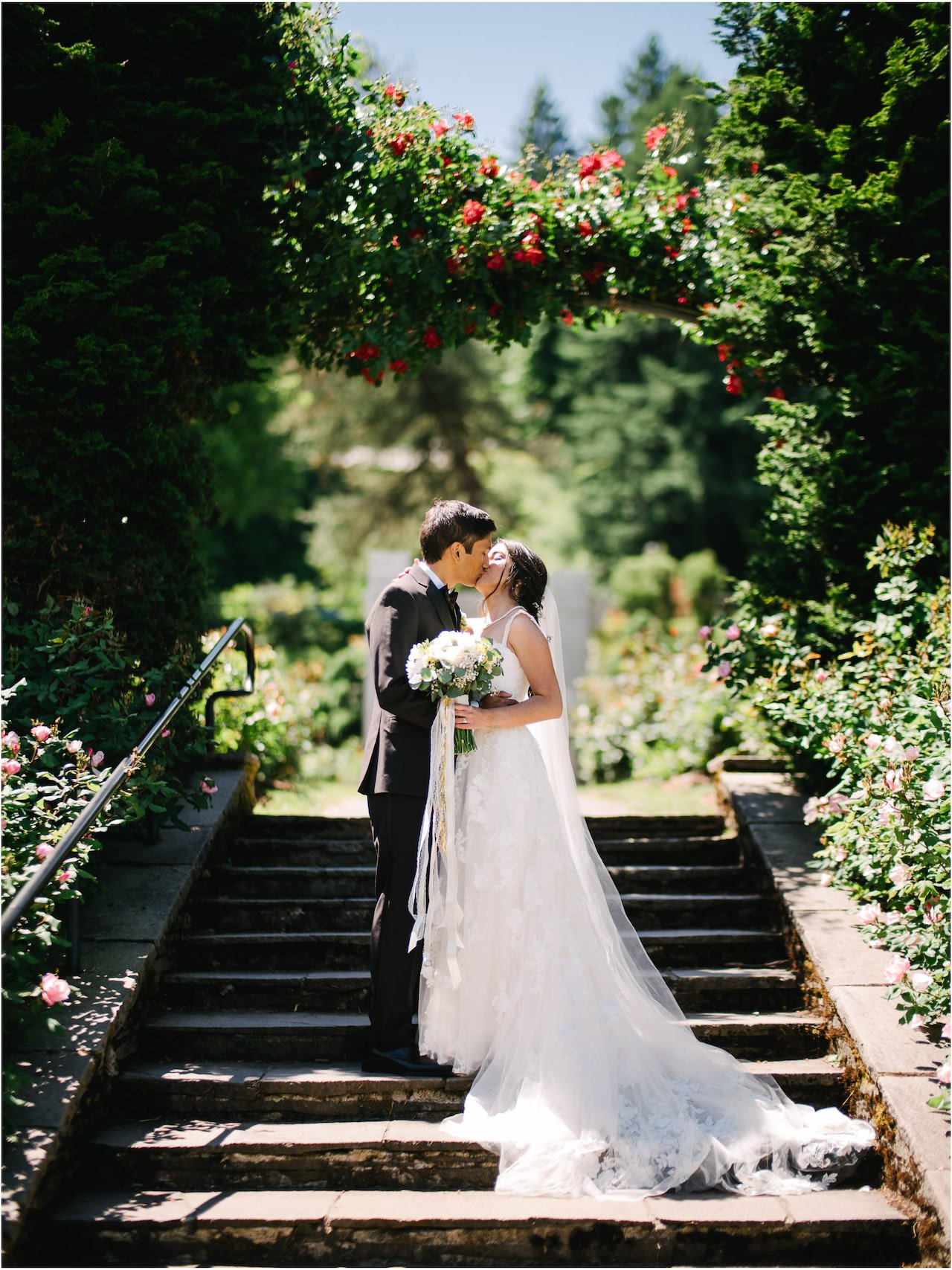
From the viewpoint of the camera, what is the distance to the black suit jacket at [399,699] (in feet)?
13.5

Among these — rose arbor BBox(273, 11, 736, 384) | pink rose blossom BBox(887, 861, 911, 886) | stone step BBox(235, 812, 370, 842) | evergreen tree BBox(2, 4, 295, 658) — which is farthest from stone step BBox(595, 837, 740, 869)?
rose arbor BBox(273, 11, 736, 384)

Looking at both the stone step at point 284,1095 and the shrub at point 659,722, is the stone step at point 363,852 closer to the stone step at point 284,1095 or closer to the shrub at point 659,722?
the shrub at point 659,722

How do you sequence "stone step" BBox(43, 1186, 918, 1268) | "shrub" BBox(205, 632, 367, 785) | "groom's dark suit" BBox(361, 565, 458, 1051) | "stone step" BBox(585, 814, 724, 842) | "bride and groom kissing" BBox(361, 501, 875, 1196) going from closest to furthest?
"stone step" BBox(43, 1186, 918, 1268)
"bride and groom kissing" BBox(361, 501, 875, 1196)
"groom's dark suit" BBox(361, 565, 458, 1051)
"stone step" BBox(585, 814, 724, 842)
"shrub" BBox(205, 632, 367, 785)

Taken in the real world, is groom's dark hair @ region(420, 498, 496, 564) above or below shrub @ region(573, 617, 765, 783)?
above

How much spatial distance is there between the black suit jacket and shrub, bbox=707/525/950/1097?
1932 mm

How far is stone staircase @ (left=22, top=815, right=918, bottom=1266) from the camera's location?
11.4ft

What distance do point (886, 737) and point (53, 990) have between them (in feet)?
11.5

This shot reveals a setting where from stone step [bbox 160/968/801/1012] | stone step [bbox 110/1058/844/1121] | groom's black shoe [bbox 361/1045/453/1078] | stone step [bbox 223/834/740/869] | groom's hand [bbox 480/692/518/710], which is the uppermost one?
groom's hand [bbox 480/692/518/710]

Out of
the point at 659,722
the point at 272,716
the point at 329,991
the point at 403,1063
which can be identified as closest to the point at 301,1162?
the point at 403,1063

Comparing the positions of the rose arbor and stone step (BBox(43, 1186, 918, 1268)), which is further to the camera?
the rose arbor

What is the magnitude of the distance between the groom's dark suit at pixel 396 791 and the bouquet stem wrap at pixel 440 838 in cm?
4

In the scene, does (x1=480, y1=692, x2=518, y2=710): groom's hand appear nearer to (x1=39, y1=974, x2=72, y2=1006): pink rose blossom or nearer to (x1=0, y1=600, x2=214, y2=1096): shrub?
(x1=0, y1=600, x2=214, y2=1096): shrub

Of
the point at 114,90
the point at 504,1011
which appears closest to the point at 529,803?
the point at 504,1011

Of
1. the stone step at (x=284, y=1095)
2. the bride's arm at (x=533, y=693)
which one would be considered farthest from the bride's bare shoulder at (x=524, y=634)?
the stone step at (x=284, y=1095)
